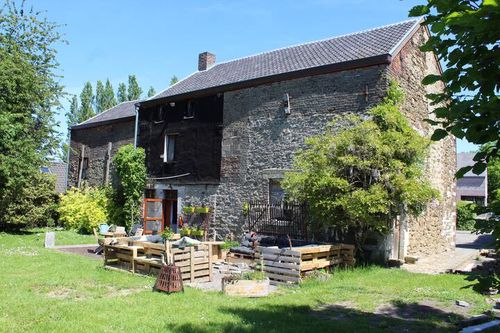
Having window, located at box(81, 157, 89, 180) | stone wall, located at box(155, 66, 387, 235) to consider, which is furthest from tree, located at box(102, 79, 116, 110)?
stone wall, located at box(155, 66, 387, 235)

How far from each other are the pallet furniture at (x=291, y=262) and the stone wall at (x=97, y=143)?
1365cm

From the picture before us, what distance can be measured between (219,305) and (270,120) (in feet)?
31.4

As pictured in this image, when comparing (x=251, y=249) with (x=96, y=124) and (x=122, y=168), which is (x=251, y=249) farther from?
(x=96, y=124)

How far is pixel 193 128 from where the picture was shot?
18844 mm

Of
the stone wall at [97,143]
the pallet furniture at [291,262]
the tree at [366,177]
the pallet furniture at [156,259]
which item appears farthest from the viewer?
the stone wall at [97,143]

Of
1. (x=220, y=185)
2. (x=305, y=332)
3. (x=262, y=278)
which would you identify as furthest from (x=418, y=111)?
(x=305, y=332)

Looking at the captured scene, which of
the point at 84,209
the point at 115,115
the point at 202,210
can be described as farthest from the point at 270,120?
the point at 115,115

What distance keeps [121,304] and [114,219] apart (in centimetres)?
1481

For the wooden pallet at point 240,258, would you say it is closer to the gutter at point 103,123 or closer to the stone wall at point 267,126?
the stone wall at point 267,126

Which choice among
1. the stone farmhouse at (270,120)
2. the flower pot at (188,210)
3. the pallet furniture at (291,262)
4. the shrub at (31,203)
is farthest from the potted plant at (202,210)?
the shrub at (31,203)

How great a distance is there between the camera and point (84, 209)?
21.8 metres

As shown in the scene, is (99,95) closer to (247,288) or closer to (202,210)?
(202,210)

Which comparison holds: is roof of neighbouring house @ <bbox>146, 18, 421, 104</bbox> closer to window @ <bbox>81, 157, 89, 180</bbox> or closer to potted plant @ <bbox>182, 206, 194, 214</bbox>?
potted plant @ <bbox>182, 206, 194, 214</bbox>

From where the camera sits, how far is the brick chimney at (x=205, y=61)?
22.5 m
